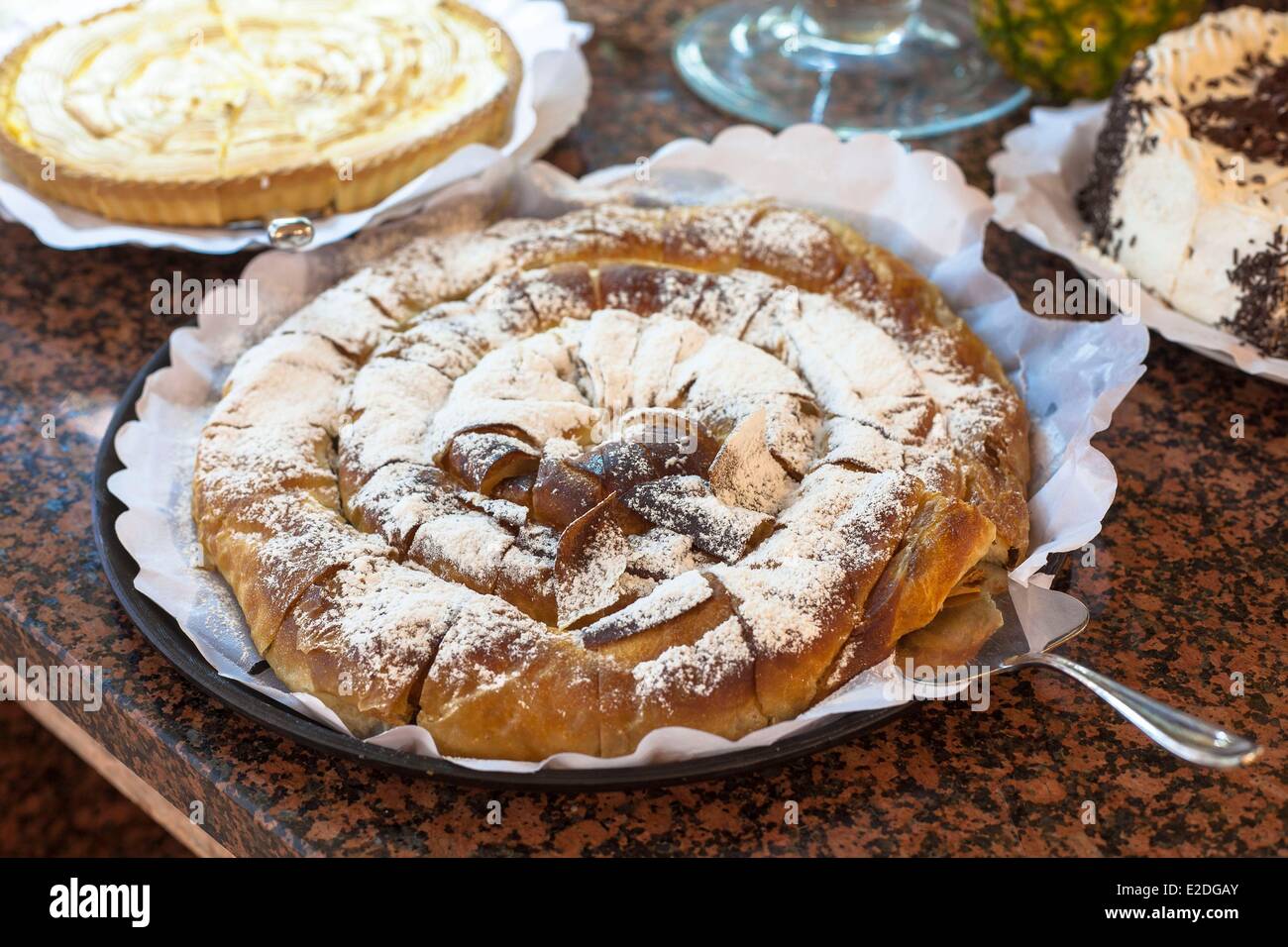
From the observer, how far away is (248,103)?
6.26ft

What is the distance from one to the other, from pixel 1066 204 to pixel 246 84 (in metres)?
1.30

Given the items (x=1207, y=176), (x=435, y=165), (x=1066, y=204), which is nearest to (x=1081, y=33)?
(x=1066, y=204)

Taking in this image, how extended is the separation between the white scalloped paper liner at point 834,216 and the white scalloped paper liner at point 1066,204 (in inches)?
6.4

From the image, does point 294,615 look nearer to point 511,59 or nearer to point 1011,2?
point 511,59

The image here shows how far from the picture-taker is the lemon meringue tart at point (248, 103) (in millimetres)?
1731

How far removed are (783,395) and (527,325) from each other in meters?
0.34

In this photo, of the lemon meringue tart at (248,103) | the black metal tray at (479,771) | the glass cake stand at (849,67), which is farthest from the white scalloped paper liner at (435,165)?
the black metal tray at (479,771)

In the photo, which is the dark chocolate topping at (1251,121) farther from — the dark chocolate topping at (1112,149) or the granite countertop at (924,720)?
the granite countertop at (924,720)

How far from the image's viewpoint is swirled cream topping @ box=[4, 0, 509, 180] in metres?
1.79

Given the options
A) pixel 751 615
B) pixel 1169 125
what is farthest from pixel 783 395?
pixel 1169 125

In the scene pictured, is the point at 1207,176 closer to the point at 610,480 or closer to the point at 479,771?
the point at 610,480

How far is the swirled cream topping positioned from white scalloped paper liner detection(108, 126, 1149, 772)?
8.9 inches

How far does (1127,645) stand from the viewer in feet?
4.11

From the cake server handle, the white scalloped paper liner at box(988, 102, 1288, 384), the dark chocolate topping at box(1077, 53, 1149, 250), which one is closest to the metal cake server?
the cake server handle
